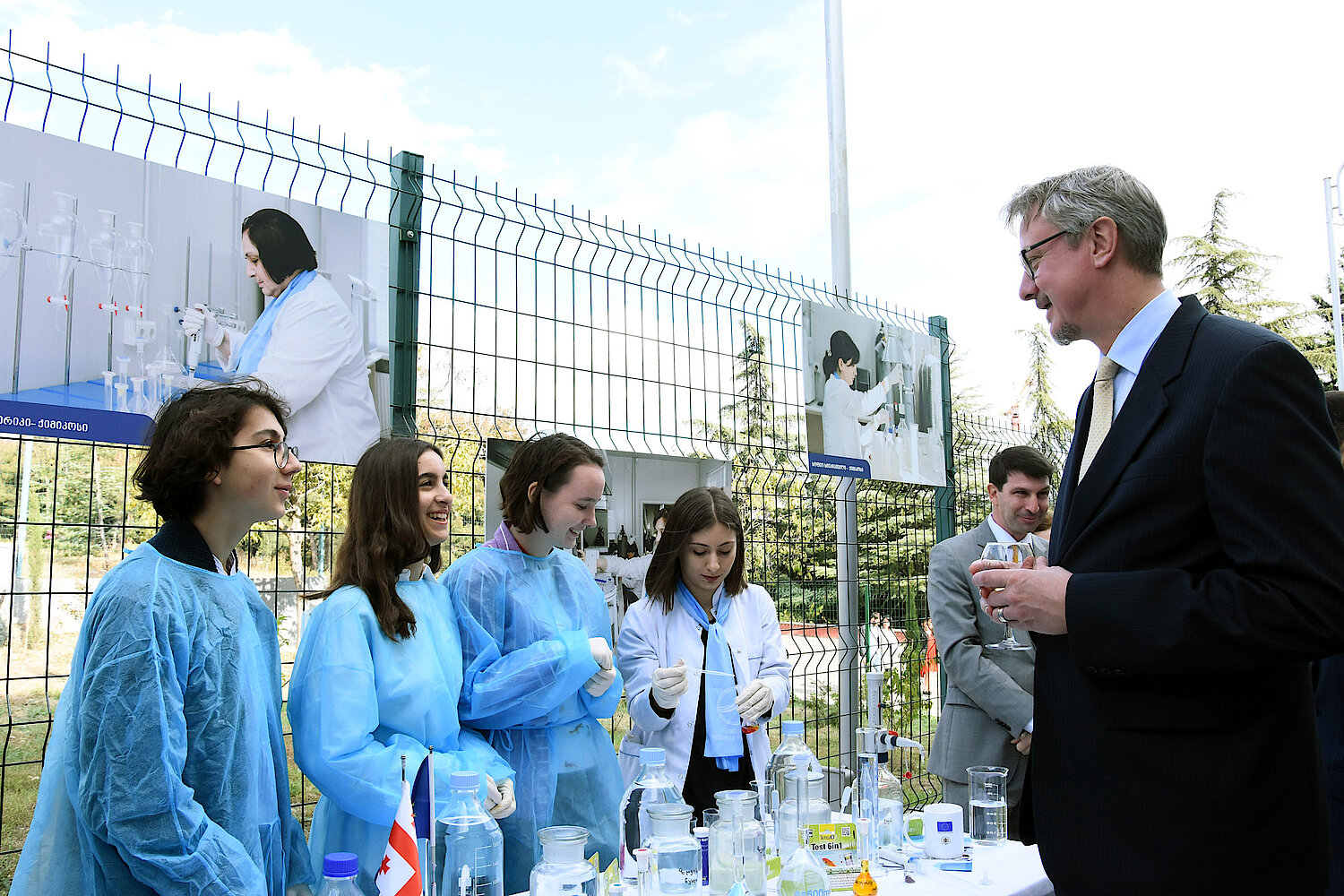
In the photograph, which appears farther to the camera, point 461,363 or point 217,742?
point 461,363

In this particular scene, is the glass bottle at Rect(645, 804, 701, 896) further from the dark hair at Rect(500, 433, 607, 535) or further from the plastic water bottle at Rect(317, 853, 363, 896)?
the dark hair at Rect(500, 433, 607, 535)

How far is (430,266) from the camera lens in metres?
3.45

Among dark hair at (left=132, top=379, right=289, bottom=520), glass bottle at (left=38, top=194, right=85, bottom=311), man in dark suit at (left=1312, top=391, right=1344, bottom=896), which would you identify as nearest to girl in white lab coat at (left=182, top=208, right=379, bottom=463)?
glass bottle at (left=38, top=194, right=85, bottom=311)

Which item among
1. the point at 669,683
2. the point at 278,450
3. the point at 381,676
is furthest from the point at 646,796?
the point at 278,450

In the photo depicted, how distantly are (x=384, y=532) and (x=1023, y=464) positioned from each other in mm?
2766

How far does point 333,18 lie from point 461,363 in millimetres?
4522

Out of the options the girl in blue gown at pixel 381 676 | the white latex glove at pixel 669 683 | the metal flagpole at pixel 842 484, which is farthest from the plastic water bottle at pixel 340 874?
the metal flagpole at pixel 842 484

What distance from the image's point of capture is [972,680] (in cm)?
375

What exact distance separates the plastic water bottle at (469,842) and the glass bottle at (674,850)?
1.14ft

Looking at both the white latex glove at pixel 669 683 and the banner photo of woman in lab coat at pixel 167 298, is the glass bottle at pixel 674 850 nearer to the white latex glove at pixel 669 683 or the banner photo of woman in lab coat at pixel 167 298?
the white latex glove at pixel 669 683

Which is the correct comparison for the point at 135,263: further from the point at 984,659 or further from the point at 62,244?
the point at 984,659

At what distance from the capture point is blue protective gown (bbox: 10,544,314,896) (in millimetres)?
1584

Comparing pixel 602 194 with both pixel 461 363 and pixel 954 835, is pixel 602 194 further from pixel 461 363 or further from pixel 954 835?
pixel 954 835

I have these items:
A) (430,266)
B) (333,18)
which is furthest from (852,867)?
(333,18)
